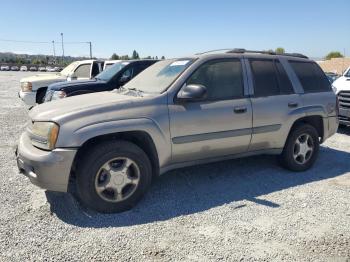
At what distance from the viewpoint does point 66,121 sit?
3.51 meters

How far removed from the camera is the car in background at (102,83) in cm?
767

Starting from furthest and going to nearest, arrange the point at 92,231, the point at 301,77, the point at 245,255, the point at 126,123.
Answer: the point at 301,77 < the point at 126,123 < the point at 92,231 < the point at 245,255

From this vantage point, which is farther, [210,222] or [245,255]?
[210,222]

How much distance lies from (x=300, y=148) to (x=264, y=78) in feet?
4.21

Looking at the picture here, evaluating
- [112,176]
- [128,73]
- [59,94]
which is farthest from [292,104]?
[59,94]

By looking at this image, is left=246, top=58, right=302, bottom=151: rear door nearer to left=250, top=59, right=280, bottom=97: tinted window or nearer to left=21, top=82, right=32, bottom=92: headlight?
left=250, top=59, right=280, bottom=97: tinted window

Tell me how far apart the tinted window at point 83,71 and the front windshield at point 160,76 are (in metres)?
7.13

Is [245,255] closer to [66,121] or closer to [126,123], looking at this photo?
[126,123]

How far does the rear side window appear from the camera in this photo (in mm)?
5277

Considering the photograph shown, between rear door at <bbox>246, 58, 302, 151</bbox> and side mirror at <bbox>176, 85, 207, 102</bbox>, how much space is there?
3.10 ft

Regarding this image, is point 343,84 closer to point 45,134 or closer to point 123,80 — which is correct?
point 123,80

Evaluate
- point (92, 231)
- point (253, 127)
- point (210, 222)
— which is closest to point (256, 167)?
point (253, 127)

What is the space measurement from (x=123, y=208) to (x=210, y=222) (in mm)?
996

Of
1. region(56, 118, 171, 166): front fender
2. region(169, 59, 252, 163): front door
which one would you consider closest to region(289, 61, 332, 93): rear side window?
region(169, 59, 252, 163): front door
